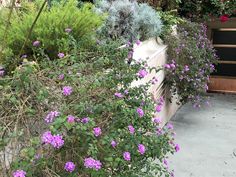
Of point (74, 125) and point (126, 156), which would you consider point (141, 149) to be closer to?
point (126, 156)

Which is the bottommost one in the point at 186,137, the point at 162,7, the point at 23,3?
the point at 186,137

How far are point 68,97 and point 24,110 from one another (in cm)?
28

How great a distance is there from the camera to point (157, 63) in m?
4.95

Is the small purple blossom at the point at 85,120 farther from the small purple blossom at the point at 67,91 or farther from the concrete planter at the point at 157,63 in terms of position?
the concrete planter at the point at 157,63

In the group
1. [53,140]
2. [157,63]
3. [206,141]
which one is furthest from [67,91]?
[206,141]

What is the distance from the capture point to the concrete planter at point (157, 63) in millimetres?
4535

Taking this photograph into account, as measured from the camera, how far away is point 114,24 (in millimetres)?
4293

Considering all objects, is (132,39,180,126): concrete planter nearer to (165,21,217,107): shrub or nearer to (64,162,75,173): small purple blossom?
(165,21,217,107): shrub

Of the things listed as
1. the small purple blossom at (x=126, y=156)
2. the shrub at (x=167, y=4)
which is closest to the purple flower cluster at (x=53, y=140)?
the small purple blossom at (x=126, y=156)

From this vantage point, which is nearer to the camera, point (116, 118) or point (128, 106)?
point (116, 118)

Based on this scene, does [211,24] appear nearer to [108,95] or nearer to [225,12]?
[225,12]

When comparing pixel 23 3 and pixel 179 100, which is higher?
pixel 23 3

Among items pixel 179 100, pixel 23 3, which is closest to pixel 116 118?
pixel 23 3

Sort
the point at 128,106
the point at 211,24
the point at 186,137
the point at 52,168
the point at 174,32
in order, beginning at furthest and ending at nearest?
the point at 211,24 < the point at 174,32 < the point at 186,137 < the point at 128,106 < the point at 52,168
